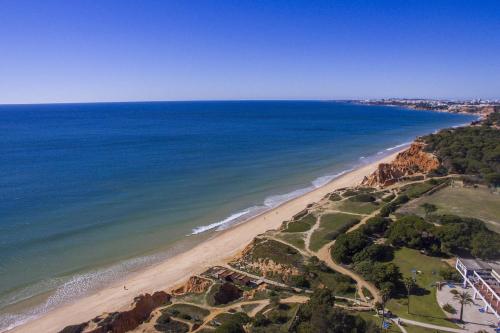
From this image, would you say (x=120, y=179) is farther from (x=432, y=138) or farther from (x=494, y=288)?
(x=432, y=138)

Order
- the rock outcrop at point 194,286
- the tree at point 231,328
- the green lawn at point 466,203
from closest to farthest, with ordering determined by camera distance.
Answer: the tree at point 231,328 < the rock outcrop at point 194,286 < the green lawn at point 466,203

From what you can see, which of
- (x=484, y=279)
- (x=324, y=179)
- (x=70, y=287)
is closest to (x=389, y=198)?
(x=324, y=179)

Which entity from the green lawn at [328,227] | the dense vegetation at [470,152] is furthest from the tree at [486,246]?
the dense vegetation at [470,152]

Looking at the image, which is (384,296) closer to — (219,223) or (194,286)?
(194,286)

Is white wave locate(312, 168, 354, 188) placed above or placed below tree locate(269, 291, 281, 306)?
below

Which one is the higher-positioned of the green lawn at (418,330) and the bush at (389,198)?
the bush at (389,198)

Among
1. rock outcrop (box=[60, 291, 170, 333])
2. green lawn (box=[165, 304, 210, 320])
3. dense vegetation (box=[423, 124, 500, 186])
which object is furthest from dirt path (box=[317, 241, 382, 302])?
dense vegetation (box=[423, 124, 500, 186])

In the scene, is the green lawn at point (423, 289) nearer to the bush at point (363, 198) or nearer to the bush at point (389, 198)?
the bush at point (389, 198)

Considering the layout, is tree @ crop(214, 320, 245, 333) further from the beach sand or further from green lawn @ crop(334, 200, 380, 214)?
green lawn @ crop(334, 200, 380, 214)
